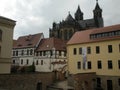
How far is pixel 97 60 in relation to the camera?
3278 cm

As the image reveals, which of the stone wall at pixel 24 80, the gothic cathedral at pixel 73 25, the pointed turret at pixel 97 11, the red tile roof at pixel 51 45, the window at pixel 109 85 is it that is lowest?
the window at pixel 109 85

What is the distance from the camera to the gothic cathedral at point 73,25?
7069cm

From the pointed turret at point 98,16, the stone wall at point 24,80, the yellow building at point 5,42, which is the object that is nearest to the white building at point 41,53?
the stone wall at point 24,80

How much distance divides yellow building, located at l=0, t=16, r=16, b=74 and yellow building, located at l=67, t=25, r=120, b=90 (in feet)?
38.4

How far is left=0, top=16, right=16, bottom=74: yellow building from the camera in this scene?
101 ft

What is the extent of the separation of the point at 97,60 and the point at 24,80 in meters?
13.2

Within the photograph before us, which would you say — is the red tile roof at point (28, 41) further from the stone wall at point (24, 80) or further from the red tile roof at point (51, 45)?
the stone wall at point (24, 80)

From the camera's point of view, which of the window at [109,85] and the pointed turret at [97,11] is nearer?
the window at [109,85]

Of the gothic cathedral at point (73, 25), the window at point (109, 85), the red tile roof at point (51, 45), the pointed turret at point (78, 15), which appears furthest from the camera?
the pointed turret at point (78, 15)

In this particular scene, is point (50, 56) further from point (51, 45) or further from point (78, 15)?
point (78, 15)

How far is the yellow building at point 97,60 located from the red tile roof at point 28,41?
53.7 feet

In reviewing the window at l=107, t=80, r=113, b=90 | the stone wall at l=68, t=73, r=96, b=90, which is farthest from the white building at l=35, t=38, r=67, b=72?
the window at l=107, t=80, r=113, b=90

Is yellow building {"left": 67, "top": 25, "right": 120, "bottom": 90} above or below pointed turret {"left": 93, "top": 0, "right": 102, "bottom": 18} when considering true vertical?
below

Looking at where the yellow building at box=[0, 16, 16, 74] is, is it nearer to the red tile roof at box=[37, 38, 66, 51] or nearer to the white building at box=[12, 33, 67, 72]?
the white building at box=[12, 33, 67, 72]
